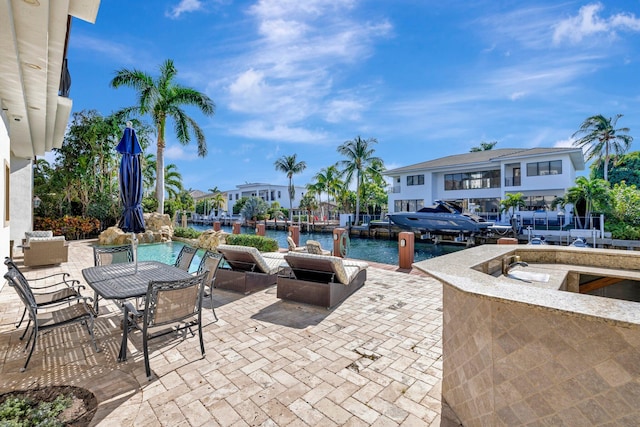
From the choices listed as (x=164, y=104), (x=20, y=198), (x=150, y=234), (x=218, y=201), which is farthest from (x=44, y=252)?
(x=218, y=201)

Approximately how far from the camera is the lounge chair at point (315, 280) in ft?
15.8

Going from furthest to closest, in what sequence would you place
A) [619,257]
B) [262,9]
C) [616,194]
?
[616,194] → [262,9] → [619,257]

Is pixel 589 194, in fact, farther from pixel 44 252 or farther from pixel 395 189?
pixel 44 252

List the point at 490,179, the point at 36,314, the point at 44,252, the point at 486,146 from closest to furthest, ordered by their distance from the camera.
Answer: the point at 36,314
the point at 44,252
the point at 490,179
the point at 486,146

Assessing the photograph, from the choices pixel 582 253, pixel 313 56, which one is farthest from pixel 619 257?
pixel 313 56

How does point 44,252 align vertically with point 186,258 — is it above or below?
below

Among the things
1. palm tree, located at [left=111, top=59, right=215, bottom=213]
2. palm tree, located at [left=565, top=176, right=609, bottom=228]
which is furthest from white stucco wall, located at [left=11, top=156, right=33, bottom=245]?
palm tree, located at [left=565, top=176, right=609, bottom=228]

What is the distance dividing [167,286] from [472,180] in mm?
29359

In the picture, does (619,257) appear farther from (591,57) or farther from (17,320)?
(591,57)

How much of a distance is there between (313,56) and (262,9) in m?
3.68

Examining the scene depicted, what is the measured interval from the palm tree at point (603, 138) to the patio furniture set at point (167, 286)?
34.5m

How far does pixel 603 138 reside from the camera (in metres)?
27.8

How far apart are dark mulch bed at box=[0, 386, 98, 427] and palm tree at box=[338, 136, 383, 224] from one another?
29508mm

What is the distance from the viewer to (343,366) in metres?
3.08
